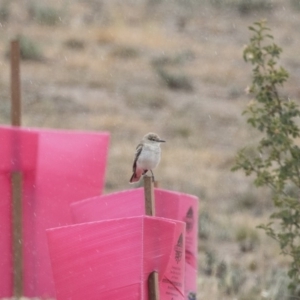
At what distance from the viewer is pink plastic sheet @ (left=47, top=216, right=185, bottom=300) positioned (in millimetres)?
4711

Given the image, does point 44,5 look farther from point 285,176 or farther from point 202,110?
point 285,176

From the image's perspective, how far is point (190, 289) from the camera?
6.20m

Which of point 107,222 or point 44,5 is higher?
point 44,5

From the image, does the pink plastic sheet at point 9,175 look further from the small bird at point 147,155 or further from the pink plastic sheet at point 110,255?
the pink plastic sheet at point 110,255

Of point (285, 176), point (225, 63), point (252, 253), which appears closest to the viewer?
point (285, 176)

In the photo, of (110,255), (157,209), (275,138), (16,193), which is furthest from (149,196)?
(275,138)

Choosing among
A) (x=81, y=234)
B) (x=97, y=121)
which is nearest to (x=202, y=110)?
(x=97, y=121)

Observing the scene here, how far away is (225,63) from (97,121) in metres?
5.52

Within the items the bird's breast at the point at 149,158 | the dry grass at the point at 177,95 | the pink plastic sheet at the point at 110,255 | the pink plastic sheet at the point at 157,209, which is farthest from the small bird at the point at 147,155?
the dry grass at the point at 177,95

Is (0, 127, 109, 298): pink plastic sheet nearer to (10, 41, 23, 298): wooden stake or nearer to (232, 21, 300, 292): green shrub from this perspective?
(10, 41, 23, 298): wooden stake

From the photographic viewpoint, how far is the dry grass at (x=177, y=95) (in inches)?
421

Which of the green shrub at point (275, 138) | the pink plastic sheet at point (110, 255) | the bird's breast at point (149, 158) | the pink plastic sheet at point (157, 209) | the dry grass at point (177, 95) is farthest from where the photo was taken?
the dry grass at point (177, 95)

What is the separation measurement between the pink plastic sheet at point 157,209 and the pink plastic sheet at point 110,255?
32.8 inches

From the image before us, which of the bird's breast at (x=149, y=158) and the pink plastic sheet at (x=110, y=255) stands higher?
the bird's breast at (x=149, y=158)
